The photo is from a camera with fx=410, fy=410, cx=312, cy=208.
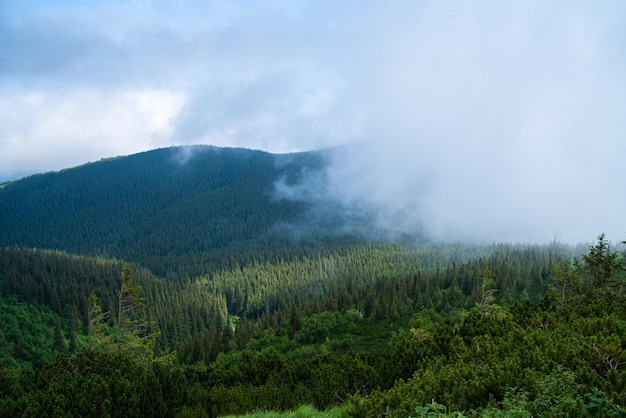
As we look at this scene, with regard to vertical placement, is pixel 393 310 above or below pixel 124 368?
below

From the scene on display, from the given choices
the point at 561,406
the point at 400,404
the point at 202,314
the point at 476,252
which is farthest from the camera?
the point at 476,252

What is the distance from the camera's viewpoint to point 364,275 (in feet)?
521

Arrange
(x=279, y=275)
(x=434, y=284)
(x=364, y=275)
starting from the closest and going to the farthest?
(x=434, y=284)
(x=364, y=275)
(x=279, y=275)

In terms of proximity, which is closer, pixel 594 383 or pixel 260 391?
pixel 594 383

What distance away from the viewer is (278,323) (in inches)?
3342

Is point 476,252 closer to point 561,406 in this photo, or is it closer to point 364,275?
point 364,275

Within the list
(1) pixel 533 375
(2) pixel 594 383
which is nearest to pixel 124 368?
(1) pixel 533 375

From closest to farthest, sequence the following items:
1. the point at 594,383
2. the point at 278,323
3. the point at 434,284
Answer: the point at 594,383 < the point at 278,323 < the point at 434,284

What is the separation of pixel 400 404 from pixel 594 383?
4.12m

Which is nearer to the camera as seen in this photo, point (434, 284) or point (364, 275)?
point (434, 284)

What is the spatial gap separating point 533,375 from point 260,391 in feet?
41.9

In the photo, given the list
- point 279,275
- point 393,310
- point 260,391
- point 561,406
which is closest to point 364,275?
point 279,275

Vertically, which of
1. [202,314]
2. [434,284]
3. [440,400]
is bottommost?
[202,314]

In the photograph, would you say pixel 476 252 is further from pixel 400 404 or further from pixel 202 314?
pixel 400 404
